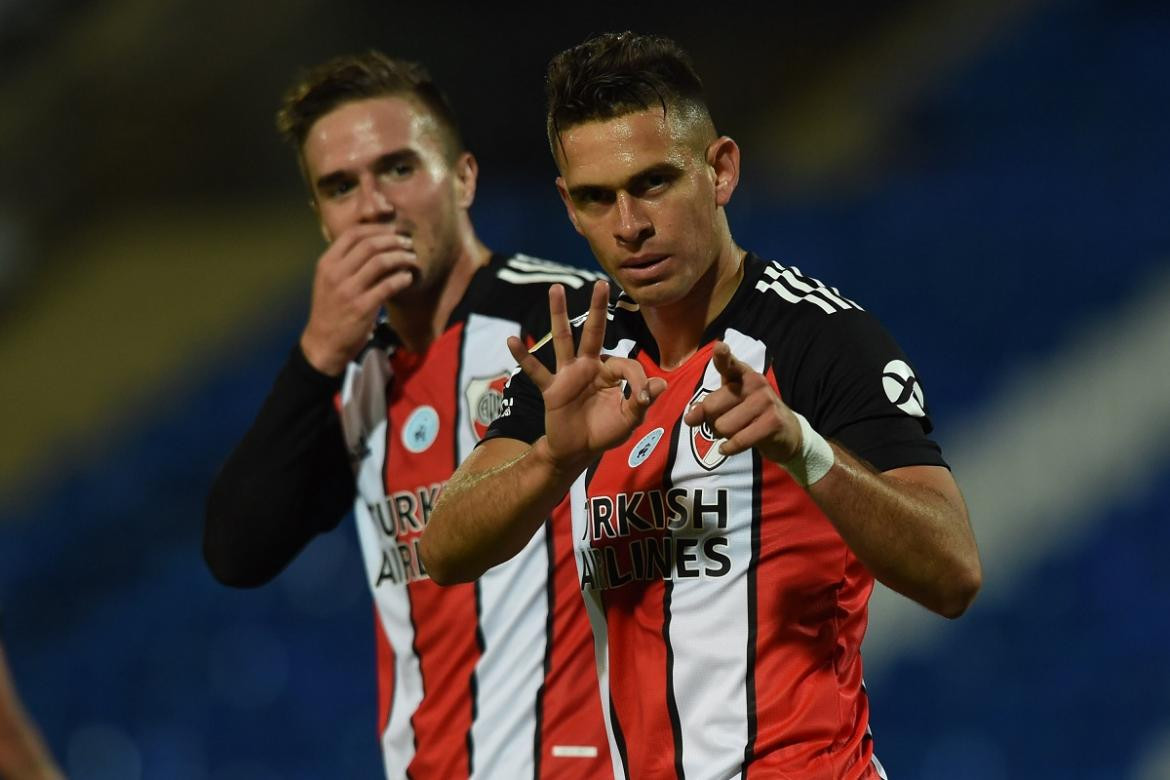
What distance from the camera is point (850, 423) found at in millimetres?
2025

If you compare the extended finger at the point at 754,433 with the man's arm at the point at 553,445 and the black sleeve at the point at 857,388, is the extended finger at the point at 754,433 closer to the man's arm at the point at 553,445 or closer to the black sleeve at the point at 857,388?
the man's arm at the point at 553,445

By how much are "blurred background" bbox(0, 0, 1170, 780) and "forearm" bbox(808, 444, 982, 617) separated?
147 inches

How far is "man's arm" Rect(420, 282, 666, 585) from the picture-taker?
1955 millimetres

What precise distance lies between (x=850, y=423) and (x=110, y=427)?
5.86 m

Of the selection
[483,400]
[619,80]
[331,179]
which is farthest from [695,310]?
[331,179]

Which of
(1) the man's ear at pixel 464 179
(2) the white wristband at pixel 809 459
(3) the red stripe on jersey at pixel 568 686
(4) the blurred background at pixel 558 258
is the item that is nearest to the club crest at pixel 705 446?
(2) the white wristband at pixel 809 459

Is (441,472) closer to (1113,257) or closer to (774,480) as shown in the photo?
(774,480)

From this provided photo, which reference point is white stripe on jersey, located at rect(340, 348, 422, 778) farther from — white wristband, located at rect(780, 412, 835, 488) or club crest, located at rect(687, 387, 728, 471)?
white wristband, located at rect(780, 412, 835, 488)

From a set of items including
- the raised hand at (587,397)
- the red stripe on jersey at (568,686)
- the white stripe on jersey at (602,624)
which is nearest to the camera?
the raised hand at (587,397)

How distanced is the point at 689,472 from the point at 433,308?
1.08 m

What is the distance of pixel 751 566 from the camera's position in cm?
212

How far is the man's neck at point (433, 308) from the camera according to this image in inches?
122

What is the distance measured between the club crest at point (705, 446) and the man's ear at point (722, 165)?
31 cm

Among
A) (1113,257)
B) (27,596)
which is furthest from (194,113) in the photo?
(1113,257)
